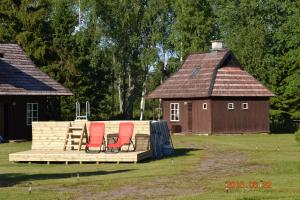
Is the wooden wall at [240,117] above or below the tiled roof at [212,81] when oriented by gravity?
below

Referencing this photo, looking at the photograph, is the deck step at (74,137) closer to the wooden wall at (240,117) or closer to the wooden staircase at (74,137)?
the wooden staircase at (74,137)

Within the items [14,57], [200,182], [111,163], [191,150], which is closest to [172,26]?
[14,57]

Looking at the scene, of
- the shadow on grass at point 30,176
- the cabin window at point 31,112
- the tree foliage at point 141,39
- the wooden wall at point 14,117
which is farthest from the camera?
the tree foliage at point 141,39

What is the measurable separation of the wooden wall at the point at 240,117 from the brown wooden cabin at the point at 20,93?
1136cm

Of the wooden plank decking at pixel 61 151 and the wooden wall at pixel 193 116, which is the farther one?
the wooden wall at pixel 193 116

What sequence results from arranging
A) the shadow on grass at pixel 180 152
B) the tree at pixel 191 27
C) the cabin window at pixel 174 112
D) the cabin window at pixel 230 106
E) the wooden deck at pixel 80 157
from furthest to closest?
the tree at pixel 191 27 → the cabin window at pixel 174 112 → the cabin window at pixel 230 106 → the shadow on grass at pixel 180 152 → the wooden deck at pixel 80 157

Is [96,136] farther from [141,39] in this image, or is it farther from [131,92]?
[131,92]

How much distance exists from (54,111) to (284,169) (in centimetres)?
3212

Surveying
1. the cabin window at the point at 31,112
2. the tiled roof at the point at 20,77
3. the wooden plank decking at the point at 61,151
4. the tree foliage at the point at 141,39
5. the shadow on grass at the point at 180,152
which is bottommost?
the shadow on grass at the point at 180,152

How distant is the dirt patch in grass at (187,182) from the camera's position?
14.7 metres

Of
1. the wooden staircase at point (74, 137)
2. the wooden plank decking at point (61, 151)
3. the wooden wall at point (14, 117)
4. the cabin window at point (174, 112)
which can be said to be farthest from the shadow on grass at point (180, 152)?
the cabin window at point (174, 112)

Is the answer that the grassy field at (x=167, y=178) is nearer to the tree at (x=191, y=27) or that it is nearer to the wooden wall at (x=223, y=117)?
the wooden wall at (x=223, y=117)

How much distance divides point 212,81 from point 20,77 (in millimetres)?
14080

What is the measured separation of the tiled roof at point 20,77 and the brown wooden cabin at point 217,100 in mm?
9893
